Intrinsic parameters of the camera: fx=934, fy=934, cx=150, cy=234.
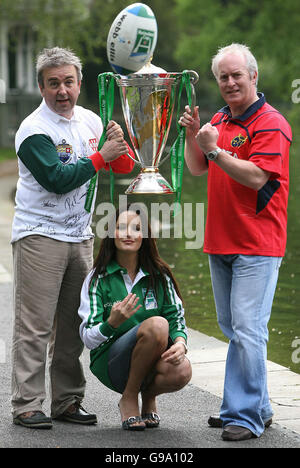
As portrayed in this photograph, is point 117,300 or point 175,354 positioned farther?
point 117,300

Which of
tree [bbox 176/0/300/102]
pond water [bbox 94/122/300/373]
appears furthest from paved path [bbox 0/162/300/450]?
tree [bbox 176/0/300/102]

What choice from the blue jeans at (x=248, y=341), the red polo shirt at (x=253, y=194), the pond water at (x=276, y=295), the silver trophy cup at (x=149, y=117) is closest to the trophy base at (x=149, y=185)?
the silver trophy cup at (x=149, y=117)

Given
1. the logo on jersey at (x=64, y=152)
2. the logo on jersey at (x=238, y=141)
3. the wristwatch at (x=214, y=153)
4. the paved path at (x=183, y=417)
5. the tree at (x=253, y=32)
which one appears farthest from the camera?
the tree at (x=253, y=32)

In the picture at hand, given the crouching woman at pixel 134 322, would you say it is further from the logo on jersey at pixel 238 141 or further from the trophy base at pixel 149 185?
the logo on jersey at pixel 238 141

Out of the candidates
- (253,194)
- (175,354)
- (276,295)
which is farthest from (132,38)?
(276,295)

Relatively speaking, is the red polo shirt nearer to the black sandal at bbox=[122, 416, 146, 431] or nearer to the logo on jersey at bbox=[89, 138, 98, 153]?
the logo on jersey at bbox=[89, 138, 98, 153]

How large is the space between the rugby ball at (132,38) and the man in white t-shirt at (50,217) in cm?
25

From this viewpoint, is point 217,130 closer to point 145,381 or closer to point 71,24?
point 145,381

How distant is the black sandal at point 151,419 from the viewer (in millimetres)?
5211

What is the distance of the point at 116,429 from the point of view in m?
5.17

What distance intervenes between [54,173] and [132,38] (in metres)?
0.83

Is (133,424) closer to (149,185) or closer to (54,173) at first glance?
(149,185)

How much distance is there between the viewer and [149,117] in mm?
5289
